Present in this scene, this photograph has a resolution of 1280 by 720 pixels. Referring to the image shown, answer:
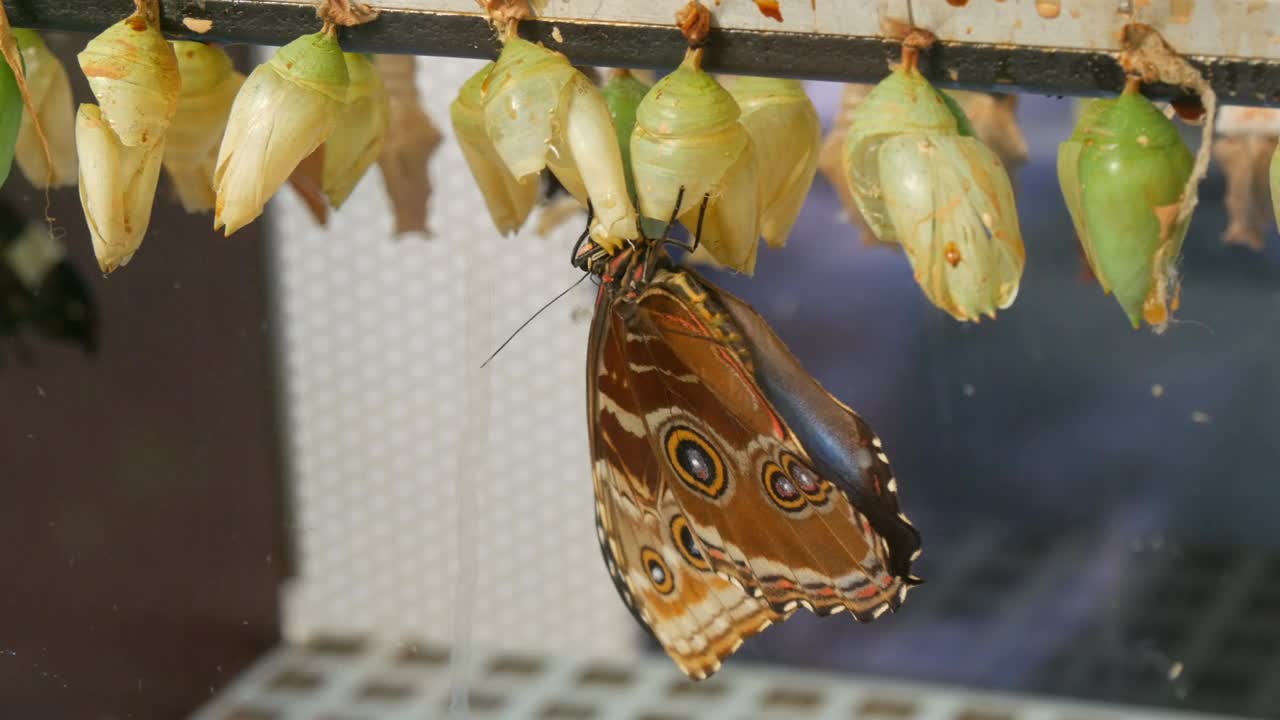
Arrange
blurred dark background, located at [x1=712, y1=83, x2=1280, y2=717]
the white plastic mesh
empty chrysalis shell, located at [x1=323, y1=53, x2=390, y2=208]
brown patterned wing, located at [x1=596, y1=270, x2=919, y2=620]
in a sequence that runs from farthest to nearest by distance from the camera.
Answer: the white plastic mesh < blurred dark background, located at [x1=712, y1=83, x2=1280, y2=717] < empty chrysalis shell, located at [x1=323, y1=53, x2=390, y2=208] < brown patterned wing, located at [x1=596, y1=270, x2=919, y2=620]


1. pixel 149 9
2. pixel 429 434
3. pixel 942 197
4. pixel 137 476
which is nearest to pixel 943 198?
pixel 942 197

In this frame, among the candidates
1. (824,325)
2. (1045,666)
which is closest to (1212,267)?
(824,325)

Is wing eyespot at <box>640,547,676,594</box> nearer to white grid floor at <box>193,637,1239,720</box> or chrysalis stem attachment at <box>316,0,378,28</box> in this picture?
chrysalis stem attachment at <box>316,0,378,28</box>

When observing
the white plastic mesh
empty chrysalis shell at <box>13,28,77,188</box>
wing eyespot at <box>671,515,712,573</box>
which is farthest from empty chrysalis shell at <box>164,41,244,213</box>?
the white plastic mesh

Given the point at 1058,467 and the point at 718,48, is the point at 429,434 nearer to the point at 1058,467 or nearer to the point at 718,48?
the point at 1058,467

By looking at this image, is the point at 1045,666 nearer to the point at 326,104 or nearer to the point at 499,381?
the point at 499,381

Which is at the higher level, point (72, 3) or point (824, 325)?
point (72, 3)
